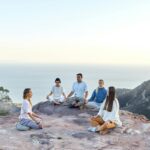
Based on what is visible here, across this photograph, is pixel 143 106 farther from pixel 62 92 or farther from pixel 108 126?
pixel 108 126

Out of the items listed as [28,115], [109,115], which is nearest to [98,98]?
[109,115]

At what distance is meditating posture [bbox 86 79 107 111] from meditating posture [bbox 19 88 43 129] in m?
3.89

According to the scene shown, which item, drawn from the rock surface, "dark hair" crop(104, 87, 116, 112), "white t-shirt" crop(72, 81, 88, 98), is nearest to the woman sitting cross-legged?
"dark hair" crop(104, 87, 116, 112)

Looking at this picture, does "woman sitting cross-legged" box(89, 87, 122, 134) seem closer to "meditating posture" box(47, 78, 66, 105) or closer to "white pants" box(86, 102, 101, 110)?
"white pants" box(86, 102, 101, 110)

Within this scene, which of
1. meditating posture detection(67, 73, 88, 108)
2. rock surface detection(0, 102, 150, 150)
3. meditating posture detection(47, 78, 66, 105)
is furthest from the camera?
meditating posture detection(47, 78, 66, 105)

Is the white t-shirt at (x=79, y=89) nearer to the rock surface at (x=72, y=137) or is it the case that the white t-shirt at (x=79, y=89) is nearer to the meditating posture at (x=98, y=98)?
the meditating posture at (x=98, y=98)

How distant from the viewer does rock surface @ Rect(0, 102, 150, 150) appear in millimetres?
12695

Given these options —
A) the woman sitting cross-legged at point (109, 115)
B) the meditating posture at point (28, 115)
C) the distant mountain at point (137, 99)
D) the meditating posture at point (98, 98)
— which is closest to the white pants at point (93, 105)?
the meditating posture at point (98, 98)

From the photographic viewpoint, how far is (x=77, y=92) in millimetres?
18719

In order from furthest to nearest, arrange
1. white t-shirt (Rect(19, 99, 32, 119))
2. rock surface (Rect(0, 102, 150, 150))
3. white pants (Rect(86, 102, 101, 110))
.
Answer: white pants (Rect(86, 102, 101, 110)), white t-shirt (Rect(19, 99, 32, 119)), rock surface (Rect(0, 102, 150, 150))

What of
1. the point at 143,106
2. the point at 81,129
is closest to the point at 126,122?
the point at 81,129

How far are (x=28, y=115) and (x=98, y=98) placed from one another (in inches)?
172

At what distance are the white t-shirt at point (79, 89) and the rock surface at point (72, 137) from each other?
196cm

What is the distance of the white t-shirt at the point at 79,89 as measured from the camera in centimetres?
1855
